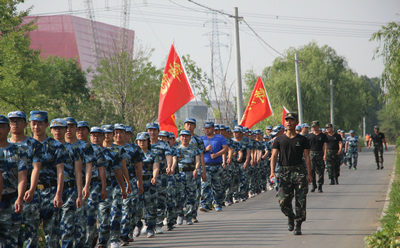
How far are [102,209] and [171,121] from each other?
6.25m

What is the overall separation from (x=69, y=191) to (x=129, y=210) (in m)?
2.23

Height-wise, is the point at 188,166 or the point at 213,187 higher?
the point at 188,166

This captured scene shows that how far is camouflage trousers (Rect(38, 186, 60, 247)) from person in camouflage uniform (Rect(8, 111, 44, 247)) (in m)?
0.23

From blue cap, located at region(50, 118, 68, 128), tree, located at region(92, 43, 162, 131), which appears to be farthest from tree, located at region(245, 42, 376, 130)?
blue cap, located at region(50, 118, 68, 128)

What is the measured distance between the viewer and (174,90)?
14.8 m

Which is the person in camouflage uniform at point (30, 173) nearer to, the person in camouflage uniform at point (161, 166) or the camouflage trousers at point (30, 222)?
the camouflage trousers at point (30, 222)

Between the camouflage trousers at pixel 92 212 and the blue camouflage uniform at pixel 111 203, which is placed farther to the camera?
the blue camouflage uniform at pixel 111 203

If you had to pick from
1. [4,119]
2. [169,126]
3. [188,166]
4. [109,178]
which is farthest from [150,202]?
[169,126]

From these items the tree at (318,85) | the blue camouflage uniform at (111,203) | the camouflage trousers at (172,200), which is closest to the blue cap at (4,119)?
the blue camouflage uniform at (111,203)

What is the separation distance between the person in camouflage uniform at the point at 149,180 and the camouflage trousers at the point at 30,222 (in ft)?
11.4

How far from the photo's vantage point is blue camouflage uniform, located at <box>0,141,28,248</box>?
6371 millimetres

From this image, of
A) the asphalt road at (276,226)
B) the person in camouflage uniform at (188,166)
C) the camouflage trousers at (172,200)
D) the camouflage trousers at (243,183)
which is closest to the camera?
the asphalt road at (276,226)

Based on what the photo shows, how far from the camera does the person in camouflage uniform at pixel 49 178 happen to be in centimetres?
691

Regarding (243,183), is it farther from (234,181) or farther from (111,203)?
(111,203)
